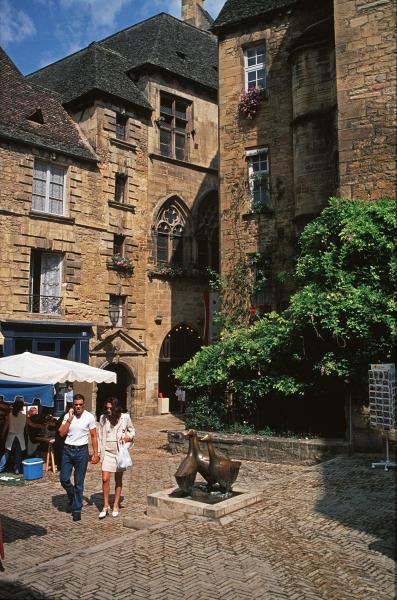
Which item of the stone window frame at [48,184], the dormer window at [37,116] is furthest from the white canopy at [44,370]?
the dormer window at [37,116]

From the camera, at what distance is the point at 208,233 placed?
25.7 metres

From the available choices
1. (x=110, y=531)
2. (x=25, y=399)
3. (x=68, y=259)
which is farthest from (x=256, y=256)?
(x=110, y=531)

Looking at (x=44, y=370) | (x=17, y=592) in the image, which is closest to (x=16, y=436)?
(x=44, y=370)

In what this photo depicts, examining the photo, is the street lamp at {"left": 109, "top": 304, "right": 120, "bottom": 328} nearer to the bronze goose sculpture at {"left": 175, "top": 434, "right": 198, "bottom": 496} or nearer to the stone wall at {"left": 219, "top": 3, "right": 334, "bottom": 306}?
the stone wall at {"left": 219, "top": 3, "right": 334, "bottom": 306}

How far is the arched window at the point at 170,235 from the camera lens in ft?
78.7

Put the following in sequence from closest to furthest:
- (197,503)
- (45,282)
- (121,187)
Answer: (197,503), (45,282), (121,187)

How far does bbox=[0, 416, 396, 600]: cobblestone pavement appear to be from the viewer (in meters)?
5.01

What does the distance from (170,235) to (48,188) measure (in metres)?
6.12

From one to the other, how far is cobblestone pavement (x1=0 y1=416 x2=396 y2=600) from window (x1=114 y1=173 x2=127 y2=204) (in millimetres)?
14939

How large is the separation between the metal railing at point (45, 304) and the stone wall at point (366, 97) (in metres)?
10.7

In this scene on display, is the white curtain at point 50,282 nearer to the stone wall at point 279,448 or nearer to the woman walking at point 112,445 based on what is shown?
the stone wall at point 279,448

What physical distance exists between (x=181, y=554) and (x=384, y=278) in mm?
7696

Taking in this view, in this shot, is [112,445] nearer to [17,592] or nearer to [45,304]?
[17,592]

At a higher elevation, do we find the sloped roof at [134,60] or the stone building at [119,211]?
the sloped roof at [134,60]
